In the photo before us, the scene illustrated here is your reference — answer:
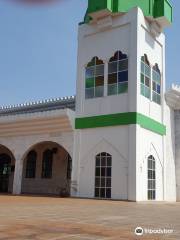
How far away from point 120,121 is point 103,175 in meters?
2.86

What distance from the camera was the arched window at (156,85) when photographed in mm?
19500

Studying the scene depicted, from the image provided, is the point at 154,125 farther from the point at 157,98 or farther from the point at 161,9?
the point at 161,9

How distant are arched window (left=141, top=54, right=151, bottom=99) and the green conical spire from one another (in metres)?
2.52

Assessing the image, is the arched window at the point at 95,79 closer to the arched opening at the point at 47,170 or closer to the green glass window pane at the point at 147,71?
the green glass window pane at the point at 147,71

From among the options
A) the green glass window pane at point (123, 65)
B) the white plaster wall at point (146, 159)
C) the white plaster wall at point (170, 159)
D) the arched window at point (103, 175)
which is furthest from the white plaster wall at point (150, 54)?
the arched window at point (103, 175)

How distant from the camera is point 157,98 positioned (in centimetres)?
1980

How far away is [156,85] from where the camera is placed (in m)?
19.8

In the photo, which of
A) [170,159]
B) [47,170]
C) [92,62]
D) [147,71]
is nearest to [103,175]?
[170,159]

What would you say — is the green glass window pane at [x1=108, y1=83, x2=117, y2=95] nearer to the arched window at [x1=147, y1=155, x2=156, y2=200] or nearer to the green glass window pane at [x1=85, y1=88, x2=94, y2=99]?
the green glass window pane at [x1=85, y1=88, x2=94, y2=99]

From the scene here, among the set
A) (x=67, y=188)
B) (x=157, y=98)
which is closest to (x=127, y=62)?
(x=157, y=98)

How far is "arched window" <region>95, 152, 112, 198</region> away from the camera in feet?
57.1

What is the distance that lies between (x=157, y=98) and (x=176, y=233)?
15.0 m

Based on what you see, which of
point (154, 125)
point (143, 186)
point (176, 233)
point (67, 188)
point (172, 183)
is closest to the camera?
point (176, 233)

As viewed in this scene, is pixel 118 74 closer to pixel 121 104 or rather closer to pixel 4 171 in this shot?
pixel 121 104
